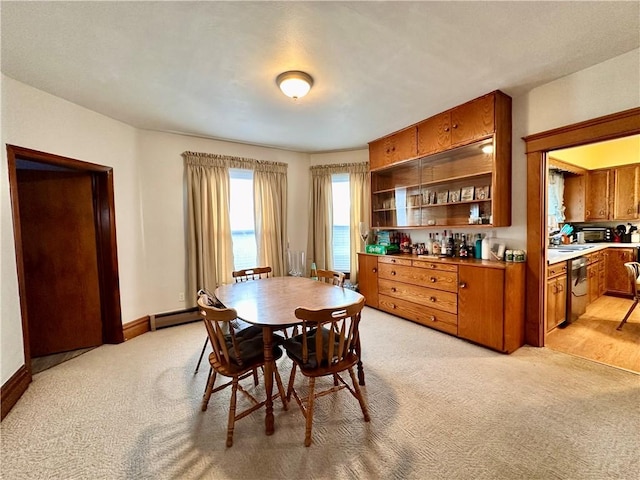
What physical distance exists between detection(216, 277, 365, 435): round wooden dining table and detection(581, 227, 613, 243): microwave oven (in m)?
5.16

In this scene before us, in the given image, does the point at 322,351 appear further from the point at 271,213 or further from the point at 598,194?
the point at 598,194

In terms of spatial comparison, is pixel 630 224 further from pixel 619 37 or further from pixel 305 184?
pixel 305 184

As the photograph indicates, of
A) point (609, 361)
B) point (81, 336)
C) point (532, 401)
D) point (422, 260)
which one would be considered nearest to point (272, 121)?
point (422, 260)

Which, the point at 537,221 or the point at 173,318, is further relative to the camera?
the point at 173,318

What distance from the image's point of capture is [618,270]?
4.60 metres

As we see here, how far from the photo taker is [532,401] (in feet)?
6.77

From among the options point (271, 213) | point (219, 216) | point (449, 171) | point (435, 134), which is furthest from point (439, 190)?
point (219, 216)

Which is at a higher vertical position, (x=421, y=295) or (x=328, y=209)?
(x=328, y=209)

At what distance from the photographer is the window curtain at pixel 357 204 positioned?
15.5ft

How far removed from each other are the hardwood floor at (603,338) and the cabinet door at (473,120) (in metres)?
2.38

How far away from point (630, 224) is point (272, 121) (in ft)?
20.5

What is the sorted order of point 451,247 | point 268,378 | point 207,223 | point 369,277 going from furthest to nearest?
1. point 369,277
2. point 207,223
3. point 451,247
4. point 268,378

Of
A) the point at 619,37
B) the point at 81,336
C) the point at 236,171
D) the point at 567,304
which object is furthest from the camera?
the point at 236,171

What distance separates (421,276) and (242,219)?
278 cm
